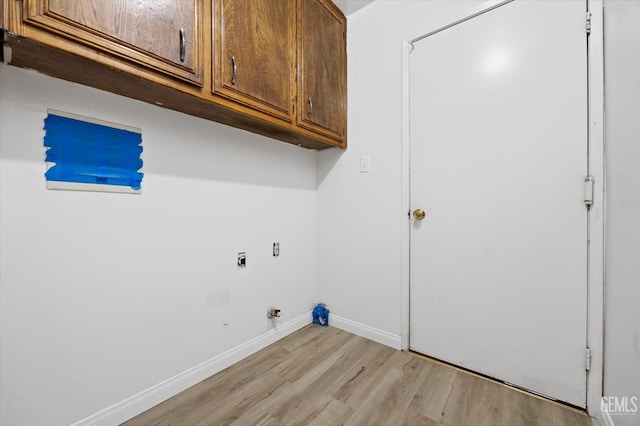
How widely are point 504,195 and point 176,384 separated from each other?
2.05 m

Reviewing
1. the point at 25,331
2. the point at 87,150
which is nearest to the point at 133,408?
the point at 25,331

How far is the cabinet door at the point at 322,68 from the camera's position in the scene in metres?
1.64

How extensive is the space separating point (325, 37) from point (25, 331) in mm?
2214

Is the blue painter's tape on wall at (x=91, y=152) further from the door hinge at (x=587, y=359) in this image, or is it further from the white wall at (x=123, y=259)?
the door hinge at (x=587, y=359)

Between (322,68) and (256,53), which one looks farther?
(322,68)

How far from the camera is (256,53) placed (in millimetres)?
1341

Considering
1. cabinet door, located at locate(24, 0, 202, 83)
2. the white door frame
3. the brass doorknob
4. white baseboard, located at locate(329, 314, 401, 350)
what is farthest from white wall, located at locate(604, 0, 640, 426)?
cabinet door, located at locate(24, 0, 202, 83)

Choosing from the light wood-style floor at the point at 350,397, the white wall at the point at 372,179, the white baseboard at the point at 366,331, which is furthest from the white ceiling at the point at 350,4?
the light wood-style floor at the point at 350,397

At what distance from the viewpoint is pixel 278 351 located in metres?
1.76

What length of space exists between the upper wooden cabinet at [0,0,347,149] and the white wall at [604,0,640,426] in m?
1.42

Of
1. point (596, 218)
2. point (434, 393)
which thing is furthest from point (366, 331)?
point (596, 218)

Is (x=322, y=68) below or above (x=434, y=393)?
above

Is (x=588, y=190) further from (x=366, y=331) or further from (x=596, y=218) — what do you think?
(x=366, y=331)

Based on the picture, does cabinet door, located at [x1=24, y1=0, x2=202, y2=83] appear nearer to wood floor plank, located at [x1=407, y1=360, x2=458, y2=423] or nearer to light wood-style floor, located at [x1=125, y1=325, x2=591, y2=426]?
light wood-style floor, located at [x1=125, y1=325, x2=591, y2=426]
